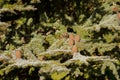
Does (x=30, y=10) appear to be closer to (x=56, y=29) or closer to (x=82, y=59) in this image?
(x=56, y=29)

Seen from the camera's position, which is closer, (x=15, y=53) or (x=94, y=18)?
(x=15, y=53)

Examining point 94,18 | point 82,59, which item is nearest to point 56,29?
point 94,18

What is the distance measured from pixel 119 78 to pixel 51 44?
0.98 metres

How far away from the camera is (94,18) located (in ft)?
12.5

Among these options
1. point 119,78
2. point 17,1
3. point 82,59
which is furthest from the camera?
point 17,1

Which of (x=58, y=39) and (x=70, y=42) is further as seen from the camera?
(x=58, y=39)

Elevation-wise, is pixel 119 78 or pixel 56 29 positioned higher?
pixel 56 29

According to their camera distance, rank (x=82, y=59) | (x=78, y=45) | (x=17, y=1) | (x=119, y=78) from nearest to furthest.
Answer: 1. (x=82, y=59)
2. (x=78, y=45)
3. (x=119, y=78)
4. (x=17, y=1)

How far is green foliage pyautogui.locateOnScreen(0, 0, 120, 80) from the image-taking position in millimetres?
3348

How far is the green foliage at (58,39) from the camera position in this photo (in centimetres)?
335

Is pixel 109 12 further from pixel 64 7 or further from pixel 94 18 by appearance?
pixel 64 7

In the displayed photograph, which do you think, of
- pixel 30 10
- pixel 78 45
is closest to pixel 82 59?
pixel 78 45

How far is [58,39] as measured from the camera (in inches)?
145

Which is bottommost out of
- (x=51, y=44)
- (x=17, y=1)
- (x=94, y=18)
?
(x=51, y=44)
